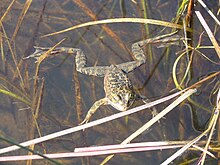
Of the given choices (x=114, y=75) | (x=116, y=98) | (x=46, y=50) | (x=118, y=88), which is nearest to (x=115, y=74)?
(x=114, y=75)

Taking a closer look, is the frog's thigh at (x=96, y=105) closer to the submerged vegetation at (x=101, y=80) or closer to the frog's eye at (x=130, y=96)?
the submerged vegetation at (x=101, y=80)

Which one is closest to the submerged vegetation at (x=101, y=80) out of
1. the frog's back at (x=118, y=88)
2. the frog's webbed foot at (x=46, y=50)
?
the frog's webbed foot at (x=46, y=50)

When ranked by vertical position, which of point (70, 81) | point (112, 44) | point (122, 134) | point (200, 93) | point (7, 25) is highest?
point (7, 25)

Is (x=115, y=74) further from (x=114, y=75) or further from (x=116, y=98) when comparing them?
(x=116, y=98)

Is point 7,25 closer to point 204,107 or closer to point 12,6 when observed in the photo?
point 12,6

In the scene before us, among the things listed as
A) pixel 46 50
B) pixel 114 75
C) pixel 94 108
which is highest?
pixel 46 50

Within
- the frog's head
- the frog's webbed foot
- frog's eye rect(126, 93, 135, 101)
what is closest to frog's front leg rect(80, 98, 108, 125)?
the frog's head

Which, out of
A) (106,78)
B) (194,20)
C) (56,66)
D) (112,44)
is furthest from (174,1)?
(56,66)
